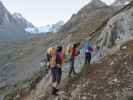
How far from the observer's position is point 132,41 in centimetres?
3014

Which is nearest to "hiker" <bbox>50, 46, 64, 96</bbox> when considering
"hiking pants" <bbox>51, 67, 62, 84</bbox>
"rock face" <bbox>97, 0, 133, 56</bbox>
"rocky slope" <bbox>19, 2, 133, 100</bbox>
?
"hiking pants" <bbox>51, 67, 62, 84</bbox>

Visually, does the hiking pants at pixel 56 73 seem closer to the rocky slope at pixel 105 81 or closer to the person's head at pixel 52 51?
the rocky slope at pixel 105 81

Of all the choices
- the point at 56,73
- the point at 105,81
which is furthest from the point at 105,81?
the point at 56,73

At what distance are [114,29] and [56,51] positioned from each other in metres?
15.2

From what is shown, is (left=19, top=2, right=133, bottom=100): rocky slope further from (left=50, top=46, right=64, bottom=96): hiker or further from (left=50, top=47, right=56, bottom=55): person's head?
(left=50, top=47, right=56, bottom=55): person's head

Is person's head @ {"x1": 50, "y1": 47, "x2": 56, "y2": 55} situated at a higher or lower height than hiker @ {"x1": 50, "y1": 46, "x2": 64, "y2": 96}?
higher

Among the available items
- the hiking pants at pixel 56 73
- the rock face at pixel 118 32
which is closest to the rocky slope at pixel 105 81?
the hiking pants at pixel 56 73

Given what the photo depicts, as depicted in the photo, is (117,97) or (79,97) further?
(79,97)

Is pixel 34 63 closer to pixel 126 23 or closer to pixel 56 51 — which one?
pixel 126 23

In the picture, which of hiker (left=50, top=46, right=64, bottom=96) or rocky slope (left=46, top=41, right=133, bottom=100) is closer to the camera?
rocky slope (left=46, top=41, right=133, bottom=100)

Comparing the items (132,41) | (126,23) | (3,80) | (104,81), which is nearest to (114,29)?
(126,23)

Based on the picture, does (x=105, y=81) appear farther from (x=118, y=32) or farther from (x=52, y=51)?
(x=118, y=32)

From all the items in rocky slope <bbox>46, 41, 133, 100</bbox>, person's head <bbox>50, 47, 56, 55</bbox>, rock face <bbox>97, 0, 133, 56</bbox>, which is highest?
rock face <bbox>97, 0, 133, 56</bbox>

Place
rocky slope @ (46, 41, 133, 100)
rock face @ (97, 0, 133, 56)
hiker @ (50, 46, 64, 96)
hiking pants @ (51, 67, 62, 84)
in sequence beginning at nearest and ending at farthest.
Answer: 1. rocky slope @ (46, 41, 133, 100)
2. hiker @ (50, 46, 64, 96)
3. hiking pants @ (51, 67, 62, 84)
4. rock face @ (97, 0, 133, 56)
